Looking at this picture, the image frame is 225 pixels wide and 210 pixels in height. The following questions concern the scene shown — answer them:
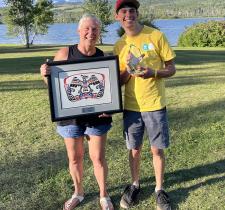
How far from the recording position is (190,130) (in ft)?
20.0

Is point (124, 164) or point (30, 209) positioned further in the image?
point (124, 164)

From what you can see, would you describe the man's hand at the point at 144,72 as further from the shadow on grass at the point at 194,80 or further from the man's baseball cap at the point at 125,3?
the shadow on grass at the point at 194,80

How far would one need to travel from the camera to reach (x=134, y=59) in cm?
348

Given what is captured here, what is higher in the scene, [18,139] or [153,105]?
[153,105]

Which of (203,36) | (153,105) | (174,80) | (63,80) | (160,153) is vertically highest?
(63,80)

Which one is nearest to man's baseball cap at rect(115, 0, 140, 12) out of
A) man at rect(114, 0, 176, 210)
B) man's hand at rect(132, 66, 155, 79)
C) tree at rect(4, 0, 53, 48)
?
man at rect(114, 0, 176, 210)

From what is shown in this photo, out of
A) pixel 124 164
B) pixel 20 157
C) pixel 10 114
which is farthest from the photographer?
pixel 10 114

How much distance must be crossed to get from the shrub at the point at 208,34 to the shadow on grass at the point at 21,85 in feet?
60.5

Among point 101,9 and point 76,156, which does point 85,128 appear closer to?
point 76,156

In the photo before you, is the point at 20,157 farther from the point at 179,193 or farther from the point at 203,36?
the point at 203,36

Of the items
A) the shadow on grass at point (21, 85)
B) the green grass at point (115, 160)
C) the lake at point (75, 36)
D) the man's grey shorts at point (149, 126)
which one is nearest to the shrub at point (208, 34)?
the lake at point (75, 36)

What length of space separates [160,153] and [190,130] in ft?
7.58

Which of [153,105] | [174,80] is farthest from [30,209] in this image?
[174,80]

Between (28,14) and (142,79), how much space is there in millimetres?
30443
